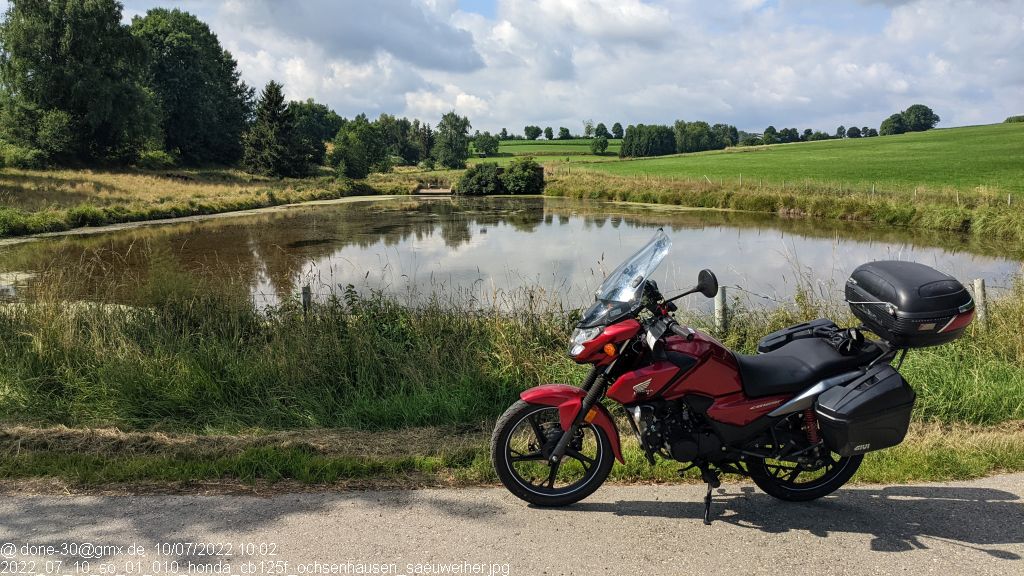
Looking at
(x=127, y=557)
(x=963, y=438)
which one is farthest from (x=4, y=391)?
(x=963, y=438)

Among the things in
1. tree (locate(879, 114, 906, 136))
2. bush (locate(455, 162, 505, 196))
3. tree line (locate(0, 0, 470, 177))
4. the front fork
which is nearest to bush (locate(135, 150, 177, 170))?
tree line (locate(0, 0, 470, 177))

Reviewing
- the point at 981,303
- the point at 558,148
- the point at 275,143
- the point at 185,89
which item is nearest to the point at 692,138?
the point at 558,148

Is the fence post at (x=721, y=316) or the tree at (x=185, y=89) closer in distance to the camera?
the fence post at (x=721, y=316)

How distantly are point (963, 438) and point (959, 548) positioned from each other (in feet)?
6.22

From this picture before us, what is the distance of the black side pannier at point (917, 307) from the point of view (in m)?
3.18

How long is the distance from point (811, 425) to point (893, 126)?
11951 centimetres

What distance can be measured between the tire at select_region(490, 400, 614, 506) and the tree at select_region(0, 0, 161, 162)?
51.5 metres

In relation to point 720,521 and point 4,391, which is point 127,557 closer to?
point 720,521

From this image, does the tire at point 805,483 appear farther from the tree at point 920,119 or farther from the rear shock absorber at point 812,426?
the tree at point 920,119

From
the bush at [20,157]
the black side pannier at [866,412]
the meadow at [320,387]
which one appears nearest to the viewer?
the black side pannier at [866,412]

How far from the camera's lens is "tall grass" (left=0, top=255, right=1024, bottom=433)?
534cm

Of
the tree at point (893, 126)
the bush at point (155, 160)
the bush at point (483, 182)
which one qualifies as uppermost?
the tree at point (893, 126)

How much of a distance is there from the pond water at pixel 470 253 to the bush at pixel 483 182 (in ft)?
65.8

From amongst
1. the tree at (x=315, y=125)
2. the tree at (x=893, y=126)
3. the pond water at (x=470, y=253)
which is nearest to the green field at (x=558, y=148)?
the tree at (x=315, y=125)
